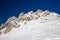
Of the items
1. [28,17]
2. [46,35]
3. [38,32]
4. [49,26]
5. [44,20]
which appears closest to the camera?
[46,35]

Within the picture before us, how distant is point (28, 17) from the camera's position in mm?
17828

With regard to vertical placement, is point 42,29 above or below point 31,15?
below

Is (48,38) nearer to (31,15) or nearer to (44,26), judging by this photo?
(44,26)

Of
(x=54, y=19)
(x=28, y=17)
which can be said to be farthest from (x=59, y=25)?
(x=28, y=17)

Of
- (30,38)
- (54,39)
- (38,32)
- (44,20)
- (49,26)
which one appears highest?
(44,20)

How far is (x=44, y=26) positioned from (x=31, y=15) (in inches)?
205

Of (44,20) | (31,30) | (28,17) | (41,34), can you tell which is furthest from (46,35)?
(28,17)

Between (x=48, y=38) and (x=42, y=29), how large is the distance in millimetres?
2279

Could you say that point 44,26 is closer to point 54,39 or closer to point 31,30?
point 31,30

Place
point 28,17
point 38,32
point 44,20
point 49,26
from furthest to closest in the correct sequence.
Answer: point 28,17
point 44,20
point 49,26
point 38,32

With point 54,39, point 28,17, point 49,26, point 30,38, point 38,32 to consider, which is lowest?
point 54,39

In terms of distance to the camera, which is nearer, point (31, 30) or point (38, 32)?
point (38, 32)

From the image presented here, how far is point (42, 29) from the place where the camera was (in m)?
12.9

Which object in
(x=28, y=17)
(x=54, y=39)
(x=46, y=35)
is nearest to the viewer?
(x=54, y=39)
